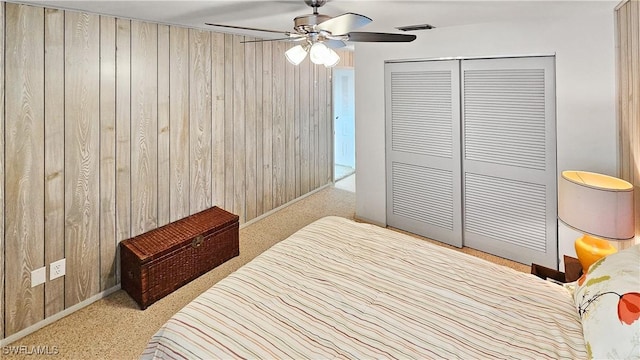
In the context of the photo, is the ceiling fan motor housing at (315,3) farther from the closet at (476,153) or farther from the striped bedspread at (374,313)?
the closet at (476,153)

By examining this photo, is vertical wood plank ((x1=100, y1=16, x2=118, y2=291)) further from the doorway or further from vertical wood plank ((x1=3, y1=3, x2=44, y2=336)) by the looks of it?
the doorway

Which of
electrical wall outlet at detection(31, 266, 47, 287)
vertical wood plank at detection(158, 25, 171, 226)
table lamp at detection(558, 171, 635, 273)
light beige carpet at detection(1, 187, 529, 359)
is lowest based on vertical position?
light beige carpet at detection(1, 187, 529, 359)

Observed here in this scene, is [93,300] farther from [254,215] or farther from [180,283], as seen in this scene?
[254,215]

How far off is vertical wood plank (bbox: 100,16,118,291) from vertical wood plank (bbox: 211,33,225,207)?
99cm

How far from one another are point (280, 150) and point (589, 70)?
3.18 meters

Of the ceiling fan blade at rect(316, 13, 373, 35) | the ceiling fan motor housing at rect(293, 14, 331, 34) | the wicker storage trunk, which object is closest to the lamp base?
the ceiling fan blade at rect(316, 13, 373, 35)

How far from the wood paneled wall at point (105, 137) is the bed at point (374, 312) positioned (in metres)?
1.47

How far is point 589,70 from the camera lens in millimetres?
2707

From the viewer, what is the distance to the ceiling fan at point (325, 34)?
5.63 feet

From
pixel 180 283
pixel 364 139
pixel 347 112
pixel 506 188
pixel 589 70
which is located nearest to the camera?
pixel 589 70

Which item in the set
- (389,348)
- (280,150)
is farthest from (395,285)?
(280,150)

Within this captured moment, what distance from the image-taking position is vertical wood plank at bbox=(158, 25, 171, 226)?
305cm

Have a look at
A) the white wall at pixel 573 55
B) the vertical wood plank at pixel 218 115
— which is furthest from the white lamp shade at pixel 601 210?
the vertical wood plank at pixel 218 115

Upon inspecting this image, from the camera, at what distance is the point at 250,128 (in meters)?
4.09
